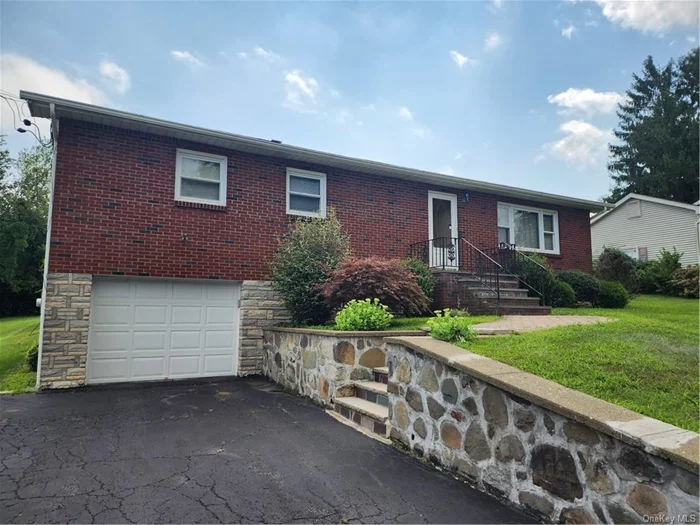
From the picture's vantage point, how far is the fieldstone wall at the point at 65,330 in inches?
274

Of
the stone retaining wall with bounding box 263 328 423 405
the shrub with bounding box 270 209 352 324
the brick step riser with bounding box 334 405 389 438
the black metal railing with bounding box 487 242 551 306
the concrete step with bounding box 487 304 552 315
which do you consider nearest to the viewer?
the brick step riser with bounding box 334 405 389 438

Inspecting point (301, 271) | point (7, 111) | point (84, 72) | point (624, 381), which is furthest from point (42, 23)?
point (624, 381)

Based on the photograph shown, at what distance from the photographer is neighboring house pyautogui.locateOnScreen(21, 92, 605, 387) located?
23.8 feet

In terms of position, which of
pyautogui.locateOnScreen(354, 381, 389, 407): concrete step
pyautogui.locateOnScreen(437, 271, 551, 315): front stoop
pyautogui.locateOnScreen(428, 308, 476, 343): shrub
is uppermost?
pyautogui.locateOnScreen(437, 271, 551, 315): front stoop

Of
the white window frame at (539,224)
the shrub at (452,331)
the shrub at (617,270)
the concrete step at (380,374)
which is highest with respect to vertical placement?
the white window frame at (539,224)

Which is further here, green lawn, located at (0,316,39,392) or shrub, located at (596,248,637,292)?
shrub, located at (596,248,637,292)

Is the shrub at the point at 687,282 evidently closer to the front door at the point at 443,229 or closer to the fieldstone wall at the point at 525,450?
the front door at the point at 443,229

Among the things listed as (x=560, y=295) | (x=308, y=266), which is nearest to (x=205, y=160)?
(x=308, y=266)

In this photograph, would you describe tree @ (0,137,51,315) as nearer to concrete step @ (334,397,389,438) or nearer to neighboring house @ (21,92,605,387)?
neighboring house @ (21,92,605,387)

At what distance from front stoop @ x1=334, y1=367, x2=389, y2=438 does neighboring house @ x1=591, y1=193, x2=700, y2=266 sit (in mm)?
19866

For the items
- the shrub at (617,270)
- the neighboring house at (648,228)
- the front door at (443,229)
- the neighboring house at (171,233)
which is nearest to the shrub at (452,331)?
the neighboring house at (171,233)

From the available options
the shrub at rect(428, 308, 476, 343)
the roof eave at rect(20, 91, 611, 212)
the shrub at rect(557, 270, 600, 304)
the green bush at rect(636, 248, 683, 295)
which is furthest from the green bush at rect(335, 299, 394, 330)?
the green bush at rect(636, 248, 683, 295)

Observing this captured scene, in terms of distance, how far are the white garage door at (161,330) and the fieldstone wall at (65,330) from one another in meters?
0.19

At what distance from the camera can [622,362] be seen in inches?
140
